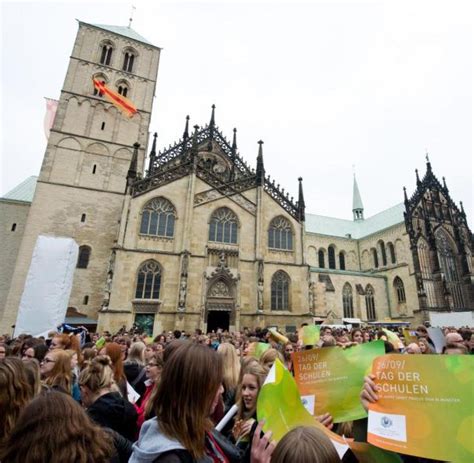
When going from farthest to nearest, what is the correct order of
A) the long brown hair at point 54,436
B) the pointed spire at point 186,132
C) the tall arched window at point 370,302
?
1. the tall arched window at point 370,302
2. the pointed spire at point 186,132
3. the long brown hair at point 54,436

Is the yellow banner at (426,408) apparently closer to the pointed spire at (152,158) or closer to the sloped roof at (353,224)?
the pointed spire at (152,158)

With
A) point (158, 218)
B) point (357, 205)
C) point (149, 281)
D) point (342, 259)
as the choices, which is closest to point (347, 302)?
point (342, 259)

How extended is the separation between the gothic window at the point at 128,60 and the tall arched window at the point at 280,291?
25.1 meters

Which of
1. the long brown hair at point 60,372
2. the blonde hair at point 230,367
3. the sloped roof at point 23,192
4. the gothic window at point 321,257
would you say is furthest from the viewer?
the gothic window at point 321,257

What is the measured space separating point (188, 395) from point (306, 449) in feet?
2.57

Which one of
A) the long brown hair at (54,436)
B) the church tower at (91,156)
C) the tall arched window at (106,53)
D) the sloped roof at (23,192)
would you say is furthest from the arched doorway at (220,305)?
the tall arched window at (106,53)

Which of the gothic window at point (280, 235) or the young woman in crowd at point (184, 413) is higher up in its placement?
the gothic window at point (280, 235)

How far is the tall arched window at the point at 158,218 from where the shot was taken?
19984 millimetres

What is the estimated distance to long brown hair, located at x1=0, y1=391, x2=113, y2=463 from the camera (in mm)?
1160

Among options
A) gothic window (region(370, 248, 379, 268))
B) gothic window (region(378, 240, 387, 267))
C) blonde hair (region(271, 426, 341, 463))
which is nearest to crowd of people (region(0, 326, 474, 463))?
blonde hair (region(271, 426, 341, 463))

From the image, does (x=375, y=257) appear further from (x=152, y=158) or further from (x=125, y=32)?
(x=125, y=32)

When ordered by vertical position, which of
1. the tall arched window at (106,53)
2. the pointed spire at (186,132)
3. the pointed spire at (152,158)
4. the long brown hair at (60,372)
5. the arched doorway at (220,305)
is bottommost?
the long brown hair at (60,372)

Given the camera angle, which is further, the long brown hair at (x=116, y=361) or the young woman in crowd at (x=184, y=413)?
the long brown hair at (x=116, y=361)

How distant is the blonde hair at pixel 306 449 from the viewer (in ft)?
3.86
